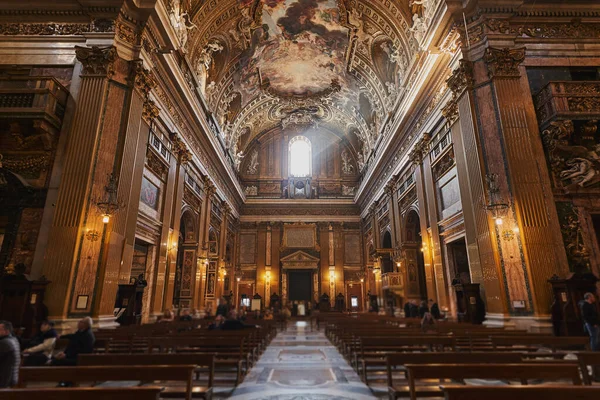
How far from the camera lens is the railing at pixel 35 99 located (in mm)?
8023

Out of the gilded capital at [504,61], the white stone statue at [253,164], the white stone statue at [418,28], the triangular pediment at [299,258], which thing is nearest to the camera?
the gilded capital at [504,61]

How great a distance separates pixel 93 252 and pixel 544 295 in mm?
10119

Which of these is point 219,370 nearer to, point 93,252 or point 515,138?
point 93,252

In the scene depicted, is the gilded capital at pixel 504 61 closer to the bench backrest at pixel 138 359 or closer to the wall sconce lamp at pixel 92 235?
the bench backrest at pixel 138 359

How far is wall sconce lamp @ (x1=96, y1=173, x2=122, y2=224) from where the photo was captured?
26.9 ft

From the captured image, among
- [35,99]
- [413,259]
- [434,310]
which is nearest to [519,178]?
[434,310]

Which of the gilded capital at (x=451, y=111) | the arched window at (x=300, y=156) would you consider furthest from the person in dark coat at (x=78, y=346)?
the arched window at (x=300, y=156)

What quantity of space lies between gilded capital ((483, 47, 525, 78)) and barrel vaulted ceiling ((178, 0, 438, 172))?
335 centimetres

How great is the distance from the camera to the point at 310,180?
26.9 metres

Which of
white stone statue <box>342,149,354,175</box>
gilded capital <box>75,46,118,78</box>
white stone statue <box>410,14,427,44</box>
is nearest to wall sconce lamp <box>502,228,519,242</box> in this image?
white stone statue <box>410,14,427,44</box>

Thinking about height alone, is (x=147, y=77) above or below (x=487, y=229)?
above

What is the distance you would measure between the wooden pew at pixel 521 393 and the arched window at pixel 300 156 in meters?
25.5

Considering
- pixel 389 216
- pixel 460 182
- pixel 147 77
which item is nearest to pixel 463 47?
pixel 460 182

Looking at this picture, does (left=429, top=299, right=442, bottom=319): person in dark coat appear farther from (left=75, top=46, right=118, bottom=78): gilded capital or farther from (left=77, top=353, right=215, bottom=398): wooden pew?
(left=75, top=46, right=118, bottom=78): gilded capital
